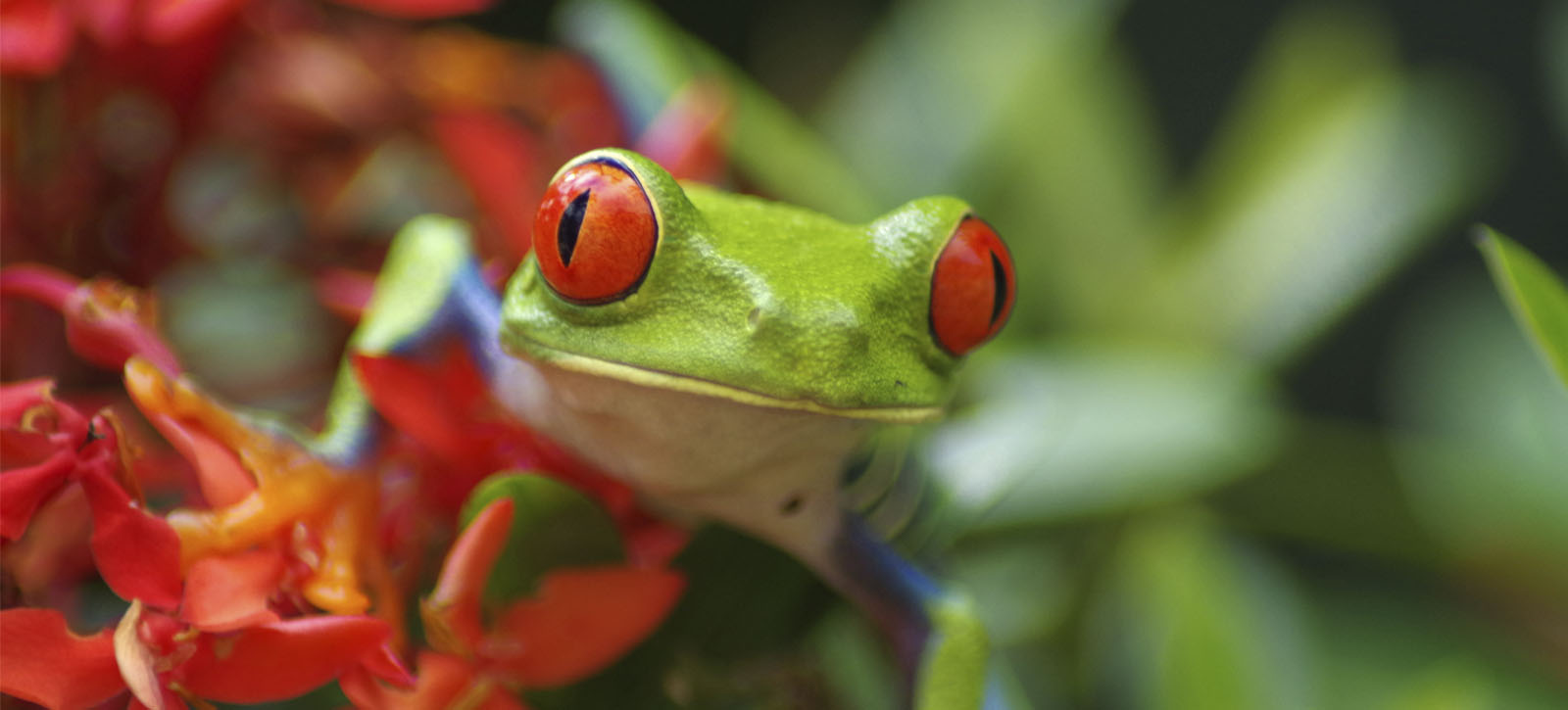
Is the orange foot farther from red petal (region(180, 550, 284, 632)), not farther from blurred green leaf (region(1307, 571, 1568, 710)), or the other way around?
blurred green leaf (region(1307, 571, 1568, 710))

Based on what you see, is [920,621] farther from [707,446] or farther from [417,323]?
[417,323]

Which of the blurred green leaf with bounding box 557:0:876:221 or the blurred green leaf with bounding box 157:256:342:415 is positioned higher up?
the blurred green leaf with bounding box 557:0:876:221

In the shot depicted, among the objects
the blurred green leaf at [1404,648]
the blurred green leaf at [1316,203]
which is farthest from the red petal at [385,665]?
the blurred green leaf at [1316,203]

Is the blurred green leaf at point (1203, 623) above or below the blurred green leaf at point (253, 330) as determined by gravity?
above

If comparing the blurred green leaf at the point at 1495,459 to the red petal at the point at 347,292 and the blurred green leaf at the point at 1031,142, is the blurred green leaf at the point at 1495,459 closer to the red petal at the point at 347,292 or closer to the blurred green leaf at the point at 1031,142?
the blurred green leaf at the point at 1031,142

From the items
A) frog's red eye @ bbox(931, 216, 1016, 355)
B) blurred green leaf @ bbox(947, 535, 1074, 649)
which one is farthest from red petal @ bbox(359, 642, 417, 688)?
blurred green leaf @ bbox(947, 535, 1074, 649)

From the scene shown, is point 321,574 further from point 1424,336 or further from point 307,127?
point 1424,336
